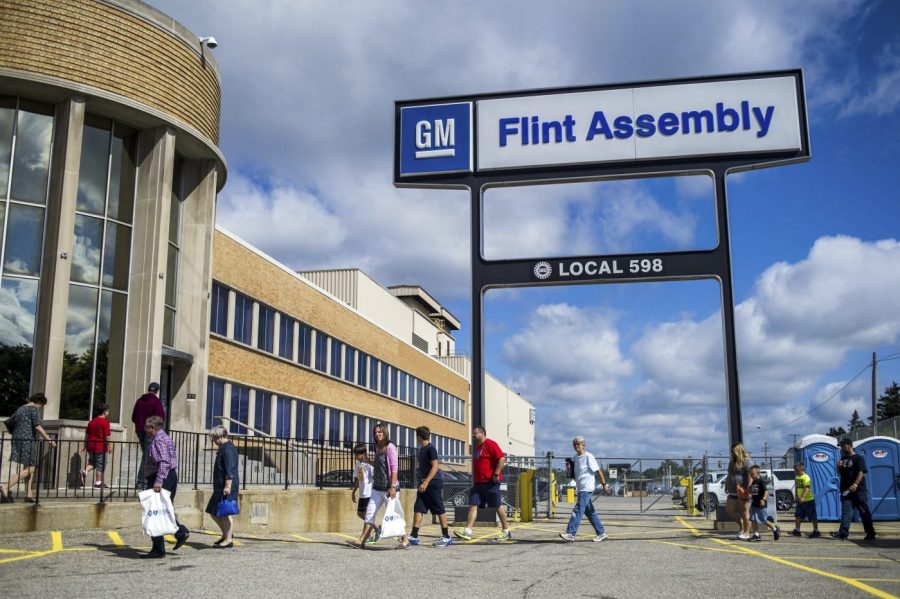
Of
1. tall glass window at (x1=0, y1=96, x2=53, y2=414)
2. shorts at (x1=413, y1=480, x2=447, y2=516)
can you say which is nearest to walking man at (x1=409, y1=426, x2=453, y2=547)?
shorts at (x1=413, y1=480, x2=447, y2=516)

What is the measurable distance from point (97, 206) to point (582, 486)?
1308 centimetres

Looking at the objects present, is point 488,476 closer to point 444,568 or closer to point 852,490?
point 444,568

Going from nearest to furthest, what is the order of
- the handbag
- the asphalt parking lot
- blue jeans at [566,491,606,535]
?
the asphalt parking lot → the handbag → blue jeans at [566,491,606,535]

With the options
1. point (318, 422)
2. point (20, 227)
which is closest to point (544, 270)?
point (20, 227)

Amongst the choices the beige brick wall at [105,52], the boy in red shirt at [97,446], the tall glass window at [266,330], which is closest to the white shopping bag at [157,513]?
the boy in red shirt at [97,446]

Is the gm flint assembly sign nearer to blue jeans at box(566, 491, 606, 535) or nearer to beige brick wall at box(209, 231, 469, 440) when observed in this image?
blue jeans at box(566, 491, 606, 535)

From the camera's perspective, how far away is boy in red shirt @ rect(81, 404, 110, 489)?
14.7 meters

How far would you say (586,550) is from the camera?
1312 cm

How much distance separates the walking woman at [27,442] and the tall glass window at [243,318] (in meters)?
14.2

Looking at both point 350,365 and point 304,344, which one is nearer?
point 304,344

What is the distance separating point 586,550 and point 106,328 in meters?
12.7

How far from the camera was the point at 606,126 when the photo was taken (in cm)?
1992

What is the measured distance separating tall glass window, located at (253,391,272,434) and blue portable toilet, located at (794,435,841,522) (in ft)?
56.2

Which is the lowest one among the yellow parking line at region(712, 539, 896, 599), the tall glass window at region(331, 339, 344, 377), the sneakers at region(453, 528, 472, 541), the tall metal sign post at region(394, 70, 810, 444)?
the yellow parking line at region(712, 539, 896, 599)
